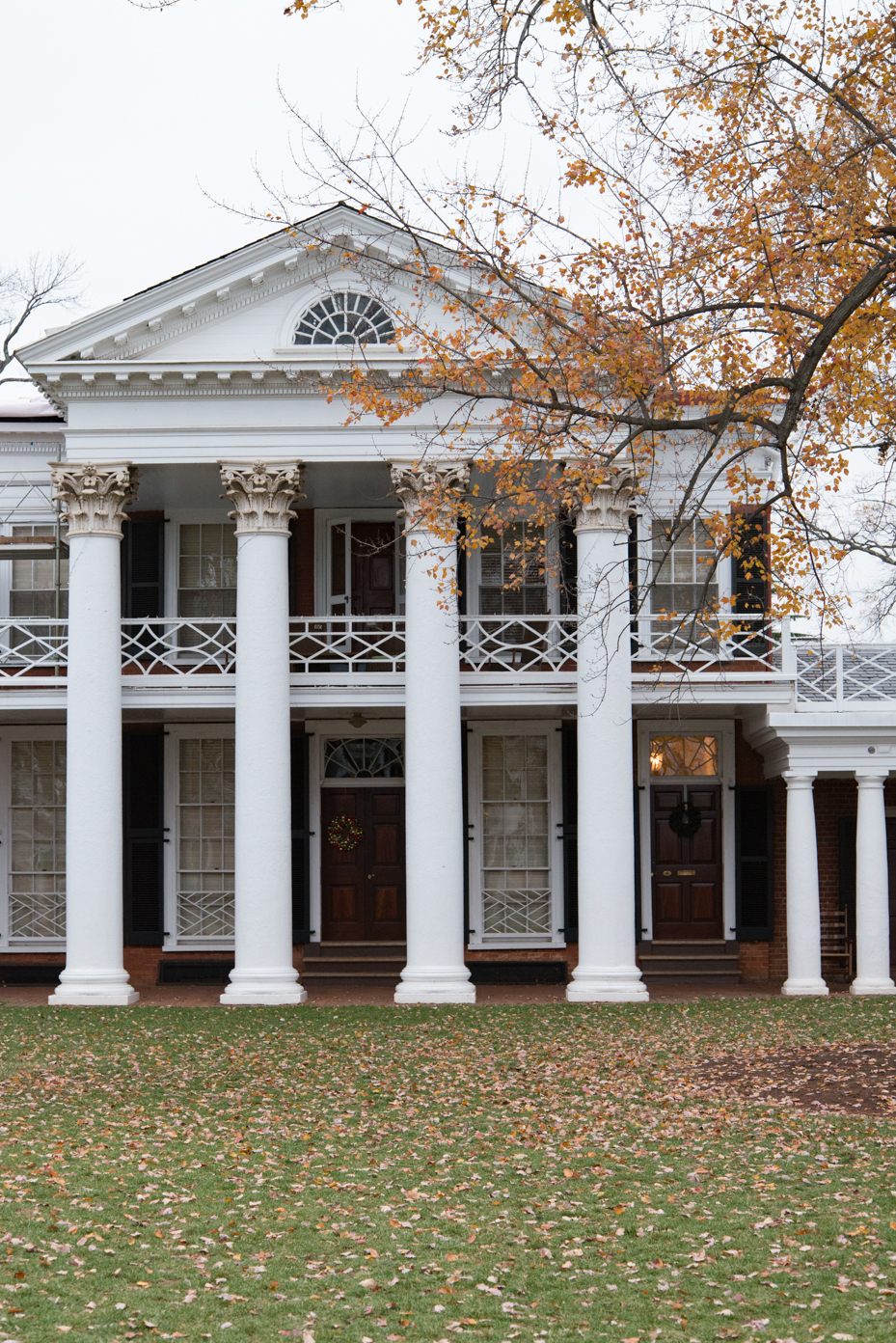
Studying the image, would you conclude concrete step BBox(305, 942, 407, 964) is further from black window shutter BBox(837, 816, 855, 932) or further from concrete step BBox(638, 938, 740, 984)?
black window shutter BBox(837, 816, 855, 932)

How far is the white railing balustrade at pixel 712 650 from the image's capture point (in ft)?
66.5

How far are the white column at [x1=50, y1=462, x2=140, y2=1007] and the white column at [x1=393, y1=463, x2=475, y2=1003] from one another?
148 inches

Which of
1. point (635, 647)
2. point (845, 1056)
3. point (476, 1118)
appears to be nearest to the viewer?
point (476, 1118)

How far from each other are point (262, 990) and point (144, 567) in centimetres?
668

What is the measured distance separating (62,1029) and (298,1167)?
7.69 m

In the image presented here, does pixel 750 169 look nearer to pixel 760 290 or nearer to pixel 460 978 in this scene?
pixel 760 290

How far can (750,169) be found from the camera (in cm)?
1276

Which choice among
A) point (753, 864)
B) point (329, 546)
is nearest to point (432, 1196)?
point (753, 864)

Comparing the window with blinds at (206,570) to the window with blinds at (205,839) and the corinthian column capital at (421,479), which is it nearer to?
the window with blinds at (205,839)

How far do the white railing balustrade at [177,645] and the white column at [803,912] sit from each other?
8040 mm

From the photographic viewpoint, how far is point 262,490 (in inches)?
780

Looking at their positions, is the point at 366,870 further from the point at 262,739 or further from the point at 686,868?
the point at 686,868

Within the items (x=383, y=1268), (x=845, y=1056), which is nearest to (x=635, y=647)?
(x=845, y=1056)

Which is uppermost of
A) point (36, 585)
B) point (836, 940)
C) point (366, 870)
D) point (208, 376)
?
point (208, 376)
